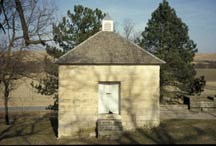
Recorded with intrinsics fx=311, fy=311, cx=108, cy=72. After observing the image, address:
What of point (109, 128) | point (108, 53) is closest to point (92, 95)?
point (109, 128)

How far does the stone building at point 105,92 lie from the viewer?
1934 cm

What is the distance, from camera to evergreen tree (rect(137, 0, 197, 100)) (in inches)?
1131

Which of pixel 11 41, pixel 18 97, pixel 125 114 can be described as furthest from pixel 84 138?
pixel 18 97

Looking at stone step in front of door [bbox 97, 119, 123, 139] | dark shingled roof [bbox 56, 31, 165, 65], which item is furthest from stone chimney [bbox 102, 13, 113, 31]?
stone step in front of door [bbox 97, 119, 123, 139]

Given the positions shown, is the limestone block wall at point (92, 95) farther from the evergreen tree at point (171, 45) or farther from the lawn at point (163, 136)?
the evergreen tree at point (171, 45)

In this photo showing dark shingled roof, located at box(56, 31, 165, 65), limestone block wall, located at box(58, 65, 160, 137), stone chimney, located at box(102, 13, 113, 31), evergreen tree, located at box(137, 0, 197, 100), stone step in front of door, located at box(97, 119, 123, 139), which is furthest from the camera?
evergreen tree, located at box(137, 0, 197, 100)

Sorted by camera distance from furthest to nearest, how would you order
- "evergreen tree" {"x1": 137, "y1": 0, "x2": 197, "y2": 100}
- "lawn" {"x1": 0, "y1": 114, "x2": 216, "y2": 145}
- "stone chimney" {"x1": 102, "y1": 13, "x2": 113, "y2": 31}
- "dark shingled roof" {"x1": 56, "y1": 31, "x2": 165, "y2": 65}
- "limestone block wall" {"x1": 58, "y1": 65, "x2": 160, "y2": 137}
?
1. "evergreen tree" {"x1": 137, "y1": 0, "x2": 197, "y2": 100}
2. "stone chimney" {"x1": 102, "y1": 13, "x2": 113, "y2": 31}
3. "dark shingled roof" {"x1": 56, "y1": 31, "x2": 165, "y2": 65}
4. "limestone block wall" {"x1": 58, "y1": 65, "x2": 160, "y2": 137}
5. "lawn" {"x1": 0, "y1": 114, "x2": 216, "y2": 145}

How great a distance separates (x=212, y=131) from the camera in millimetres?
17609

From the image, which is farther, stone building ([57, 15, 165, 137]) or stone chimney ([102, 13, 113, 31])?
stone chimney ([102, 13, 113, 31])

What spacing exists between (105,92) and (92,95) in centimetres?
85

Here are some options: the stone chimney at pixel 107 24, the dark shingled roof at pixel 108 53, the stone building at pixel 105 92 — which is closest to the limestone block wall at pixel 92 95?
the stone building at pixel 105 92

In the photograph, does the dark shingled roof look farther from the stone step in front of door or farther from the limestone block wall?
the stone step in front of door

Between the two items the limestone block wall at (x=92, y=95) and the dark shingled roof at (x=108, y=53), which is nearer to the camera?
the limestone block wall at (x=92, y=95)

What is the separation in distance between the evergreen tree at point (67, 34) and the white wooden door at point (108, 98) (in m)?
10.3
